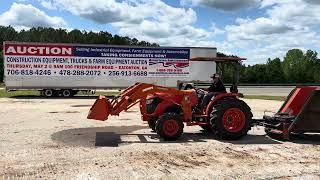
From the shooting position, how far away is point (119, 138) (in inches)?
525

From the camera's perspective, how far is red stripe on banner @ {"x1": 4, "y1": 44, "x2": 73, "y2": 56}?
35.2m

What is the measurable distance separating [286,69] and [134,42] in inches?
1784

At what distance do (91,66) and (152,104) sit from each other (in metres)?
23.8

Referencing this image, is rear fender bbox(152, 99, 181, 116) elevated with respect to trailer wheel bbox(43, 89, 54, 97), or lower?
elevated

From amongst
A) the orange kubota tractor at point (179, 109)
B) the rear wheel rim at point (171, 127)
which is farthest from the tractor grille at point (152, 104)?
the rear wheel rim at point (171, 127)

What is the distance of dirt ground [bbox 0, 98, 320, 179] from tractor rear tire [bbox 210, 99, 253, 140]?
10.3 inches

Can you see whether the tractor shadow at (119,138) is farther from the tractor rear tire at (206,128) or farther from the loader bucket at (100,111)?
the loader bucket at (100,111)

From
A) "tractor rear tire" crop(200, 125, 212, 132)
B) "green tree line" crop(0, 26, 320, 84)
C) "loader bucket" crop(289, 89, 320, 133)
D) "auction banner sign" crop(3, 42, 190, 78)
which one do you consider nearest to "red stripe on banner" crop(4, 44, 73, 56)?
"auction banner sign" crop(3, 42, 190, 78)

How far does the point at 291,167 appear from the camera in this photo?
31.3 feet

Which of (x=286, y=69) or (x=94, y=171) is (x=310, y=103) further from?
(x=286, y=69)

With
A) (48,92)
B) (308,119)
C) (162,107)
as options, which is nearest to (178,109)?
(162,107)

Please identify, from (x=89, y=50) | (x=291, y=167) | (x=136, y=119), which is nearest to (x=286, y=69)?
(x=89, y=50)

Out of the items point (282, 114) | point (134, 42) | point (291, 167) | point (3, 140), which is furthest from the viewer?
point (134, 42)

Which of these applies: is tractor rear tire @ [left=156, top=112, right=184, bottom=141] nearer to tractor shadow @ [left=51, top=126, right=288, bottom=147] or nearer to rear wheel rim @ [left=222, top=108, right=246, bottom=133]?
tractor shadow @ [left=51, top=126, right=288, bottom=147]
